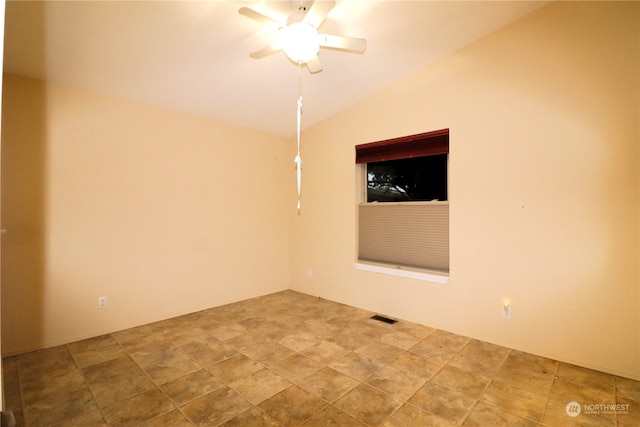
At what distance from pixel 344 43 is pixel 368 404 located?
7.92 feet

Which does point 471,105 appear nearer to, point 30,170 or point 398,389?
point 398,389

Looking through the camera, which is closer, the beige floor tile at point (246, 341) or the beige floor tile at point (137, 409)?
the beige floor tile at point (137, 409)

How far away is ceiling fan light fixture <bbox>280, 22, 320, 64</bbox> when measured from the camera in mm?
1952

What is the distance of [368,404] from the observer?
2.00 metres

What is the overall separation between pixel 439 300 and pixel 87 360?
319cm

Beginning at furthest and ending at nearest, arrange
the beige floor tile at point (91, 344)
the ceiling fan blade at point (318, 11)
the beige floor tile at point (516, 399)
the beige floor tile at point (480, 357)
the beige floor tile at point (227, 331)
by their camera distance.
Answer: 1. the beige floor tile at point (227, 331)
2. the beige floor tile at point (91, 344)
3. the beige floor tile at point (480, 357)
4. the beige floor tile at point (516, 399)
5. the ceiling fan blade at point (318, 11)

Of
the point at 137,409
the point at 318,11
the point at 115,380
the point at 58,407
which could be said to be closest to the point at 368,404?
the point at 137,409

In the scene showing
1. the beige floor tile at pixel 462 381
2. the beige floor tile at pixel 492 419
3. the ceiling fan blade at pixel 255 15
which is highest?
the ceiling fan blade at pixel 255 15

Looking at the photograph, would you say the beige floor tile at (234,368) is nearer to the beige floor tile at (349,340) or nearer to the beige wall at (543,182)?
the beige floor tile at (349,340)

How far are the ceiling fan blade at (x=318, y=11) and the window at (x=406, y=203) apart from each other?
1.76 metres

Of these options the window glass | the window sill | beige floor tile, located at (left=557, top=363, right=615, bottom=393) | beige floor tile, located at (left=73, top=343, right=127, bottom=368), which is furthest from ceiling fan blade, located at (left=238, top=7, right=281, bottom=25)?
beige floor tile, located at (left=557, top=363, right=615, bottom=393)

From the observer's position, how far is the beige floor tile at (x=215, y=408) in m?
1.86

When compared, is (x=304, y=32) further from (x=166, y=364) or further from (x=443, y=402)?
(x=166, y=364)

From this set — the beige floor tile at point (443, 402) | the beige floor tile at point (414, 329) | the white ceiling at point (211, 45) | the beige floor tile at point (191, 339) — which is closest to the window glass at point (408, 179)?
the white ceiling at point (211, 45)
